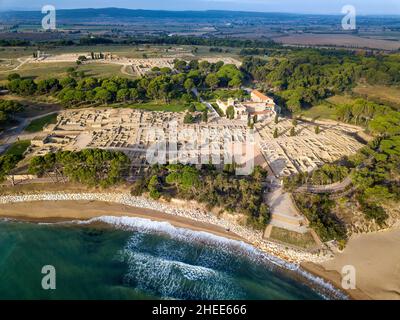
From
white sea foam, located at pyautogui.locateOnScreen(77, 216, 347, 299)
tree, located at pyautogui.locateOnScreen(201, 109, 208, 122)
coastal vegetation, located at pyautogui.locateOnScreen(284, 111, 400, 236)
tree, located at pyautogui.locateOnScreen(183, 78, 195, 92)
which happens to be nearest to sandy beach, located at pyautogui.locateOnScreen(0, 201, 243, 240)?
white sea foam, located at pyautogui.locateOnScreen(77, 216, 347, 299)

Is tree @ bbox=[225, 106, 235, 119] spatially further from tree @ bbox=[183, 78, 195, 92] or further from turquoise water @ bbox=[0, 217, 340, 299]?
turquoise water @ bbox=[0, 217, 340, 299]

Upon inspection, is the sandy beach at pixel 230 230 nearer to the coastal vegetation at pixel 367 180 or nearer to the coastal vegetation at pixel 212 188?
the coastal vegetation at pixel 212 188

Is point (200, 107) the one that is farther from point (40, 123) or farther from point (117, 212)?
point (117, 212)

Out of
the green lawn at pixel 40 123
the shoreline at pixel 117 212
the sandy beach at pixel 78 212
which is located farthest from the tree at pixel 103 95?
the sandy beach at pixel 78 212

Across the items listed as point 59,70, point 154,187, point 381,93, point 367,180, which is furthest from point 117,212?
point 381,93
